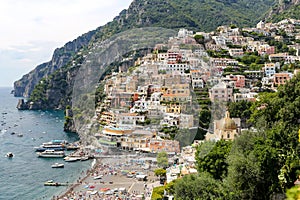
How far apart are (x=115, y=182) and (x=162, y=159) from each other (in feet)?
5.81

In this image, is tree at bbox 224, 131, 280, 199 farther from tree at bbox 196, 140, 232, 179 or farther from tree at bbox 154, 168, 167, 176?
tree at bbox 154, 168, 167, 176

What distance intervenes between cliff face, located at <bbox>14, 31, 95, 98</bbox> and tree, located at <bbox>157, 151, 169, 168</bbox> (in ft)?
158

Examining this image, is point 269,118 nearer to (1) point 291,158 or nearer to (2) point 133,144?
(1) point 291,158

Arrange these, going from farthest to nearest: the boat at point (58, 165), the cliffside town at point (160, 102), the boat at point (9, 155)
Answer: the boat at point (9, 155)
the boat at point (58, 165)
the cliffside town at point (160, 102)

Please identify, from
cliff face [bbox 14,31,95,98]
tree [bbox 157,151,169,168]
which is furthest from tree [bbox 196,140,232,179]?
cliff face [bbox 14,31,95,98]

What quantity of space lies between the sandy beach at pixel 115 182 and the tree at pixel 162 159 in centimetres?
45

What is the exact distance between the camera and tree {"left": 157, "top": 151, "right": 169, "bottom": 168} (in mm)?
12484

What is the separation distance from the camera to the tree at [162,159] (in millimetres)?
12484

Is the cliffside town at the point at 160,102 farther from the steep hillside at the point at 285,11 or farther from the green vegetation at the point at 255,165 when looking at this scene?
the steep hillside at the point at 285,11

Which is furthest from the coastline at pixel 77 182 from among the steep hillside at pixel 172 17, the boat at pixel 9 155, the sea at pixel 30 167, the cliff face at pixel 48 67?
the cliff face at pixel 48 67

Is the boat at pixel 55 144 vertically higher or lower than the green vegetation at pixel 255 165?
lower

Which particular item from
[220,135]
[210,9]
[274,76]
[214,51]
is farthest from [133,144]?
[210,9]

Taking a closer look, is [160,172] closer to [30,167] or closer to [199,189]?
[199,189]

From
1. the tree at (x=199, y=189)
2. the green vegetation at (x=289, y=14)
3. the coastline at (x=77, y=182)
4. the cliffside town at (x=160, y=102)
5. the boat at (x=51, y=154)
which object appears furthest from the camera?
the green vegetation at (x=289, y=14)
